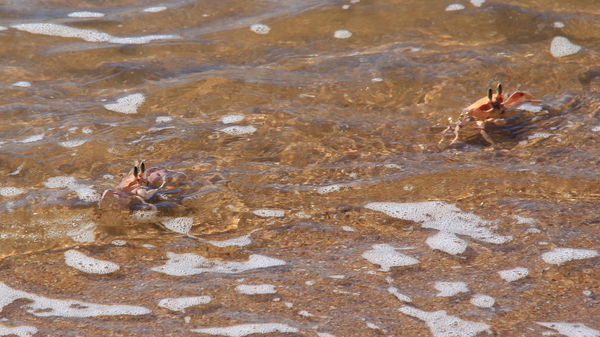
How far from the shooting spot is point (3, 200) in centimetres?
388

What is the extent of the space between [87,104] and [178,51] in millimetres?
1449

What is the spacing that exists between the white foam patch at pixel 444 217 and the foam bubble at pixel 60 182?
87.5 inches

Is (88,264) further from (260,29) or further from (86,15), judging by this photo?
(86,15)

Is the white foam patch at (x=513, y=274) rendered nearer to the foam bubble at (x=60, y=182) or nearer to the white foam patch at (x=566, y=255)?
the white foam patch at (x=566, y=255)

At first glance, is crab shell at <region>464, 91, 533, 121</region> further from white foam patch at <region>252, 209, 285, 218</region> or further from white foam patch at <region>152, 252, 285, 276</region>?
white foam patch at <region>152, 252, 285, 276</region>

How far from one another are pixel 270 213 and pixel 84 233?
1.24 meters

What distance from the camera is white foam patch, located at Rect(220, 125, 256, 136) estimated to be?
470 centimetres

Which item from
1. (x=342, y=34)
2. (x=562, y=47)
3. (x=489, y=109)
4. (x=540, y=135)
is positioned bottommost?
(x=540, y=135)

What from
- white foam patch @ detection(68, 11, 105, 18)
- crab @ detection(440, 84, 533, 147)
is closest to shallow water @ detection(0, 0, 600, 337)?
crab @ detection(440, 84, 533, 147)

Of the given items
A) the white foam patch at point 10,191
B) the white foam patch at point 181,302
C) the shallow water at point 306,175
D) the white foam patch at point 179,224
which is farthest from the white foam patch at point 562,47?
the white foam patch at point 10,191

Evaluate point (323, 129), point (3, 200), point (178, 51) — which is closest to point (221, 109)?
point (323, 129)

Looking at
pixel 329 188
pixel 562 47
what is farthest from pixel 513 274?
pixel 562 47

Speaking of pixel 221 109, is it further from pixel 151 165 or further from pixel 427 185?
pixel 427 185

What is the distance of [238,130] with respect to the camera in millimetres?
4730
